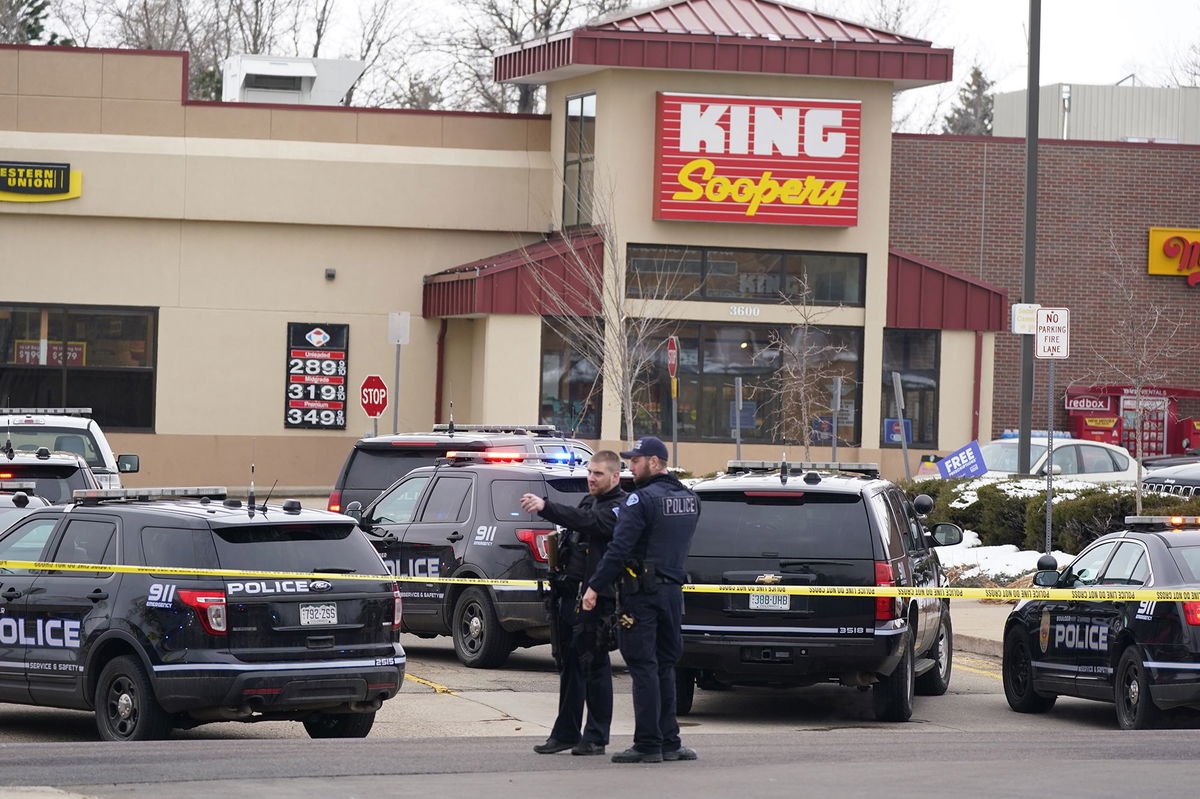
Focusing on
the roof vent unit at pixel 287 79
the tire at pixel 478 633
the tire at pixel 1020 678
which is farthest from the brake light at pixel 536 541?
the roof vent unit at pixel 287 79

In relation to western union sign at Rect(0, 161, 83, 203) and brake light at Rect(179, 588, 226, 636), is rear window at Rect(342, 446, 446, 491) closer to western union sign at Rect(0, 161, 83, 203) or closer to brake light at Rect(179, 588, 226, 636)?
brake light at Rect(179, 588, 226, 636)

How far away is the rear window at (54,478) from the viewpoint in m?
16.5

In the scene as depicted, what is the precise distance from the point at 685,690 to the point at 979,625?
6.45 m

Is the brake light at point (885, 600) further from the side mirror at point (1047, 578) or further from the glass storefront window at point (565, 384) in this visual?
the glass storefront window at point (565, 384)

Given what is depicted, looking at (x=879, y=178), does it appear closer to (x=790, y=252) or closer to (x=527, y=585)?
(x=790, y=252)

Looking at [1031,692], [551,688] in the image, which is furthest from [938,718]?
[551,688]

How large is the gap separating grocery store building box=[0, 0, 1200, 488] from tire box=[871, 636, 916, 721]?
68.1 ft

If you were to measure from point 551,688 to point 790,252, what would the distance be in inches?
834

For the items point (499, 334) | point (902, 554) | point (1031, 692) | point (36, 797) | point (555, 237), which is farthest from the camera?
point (555, 237)

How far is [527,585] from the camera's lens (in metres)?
14.2

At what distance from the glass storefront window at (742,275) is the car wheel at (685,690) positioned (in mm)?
20829

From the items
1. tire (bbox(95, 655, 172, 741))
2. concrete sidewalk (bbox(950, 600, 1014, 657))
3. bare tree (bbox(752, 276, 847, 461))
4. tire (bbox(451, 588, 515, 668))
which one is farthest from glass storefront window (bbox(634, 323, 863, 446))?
tire (bbox(95, 655, 172, 741))

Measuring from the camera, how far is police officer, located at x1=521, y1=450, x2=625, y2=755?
9.67m

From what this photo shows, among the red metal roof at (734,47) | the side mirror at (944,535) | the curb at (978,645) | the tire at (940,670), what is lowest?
the curb at (978,645)
